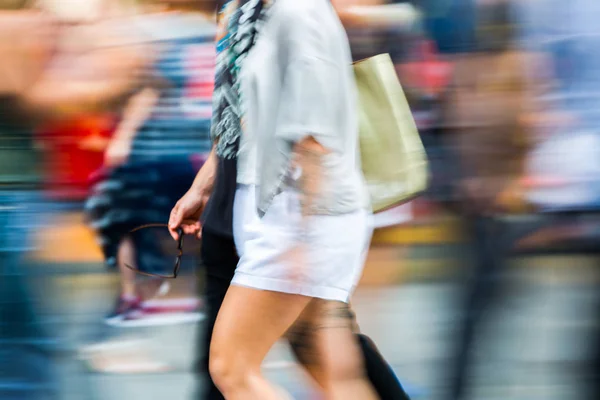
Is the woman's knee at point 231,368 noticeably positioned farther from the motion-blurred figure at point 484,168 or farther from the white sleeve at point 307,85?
the motion-blurred figure at point 484,168

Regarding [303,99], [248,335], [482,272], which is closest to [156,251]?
[482,272]

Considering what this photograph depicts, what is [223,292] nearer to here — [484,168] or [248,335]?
[248,335]

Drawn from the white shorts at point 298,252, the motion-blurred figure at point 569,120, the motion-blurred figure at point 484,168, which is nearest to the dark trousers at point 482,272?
the motion-blurred figure at point 484,168

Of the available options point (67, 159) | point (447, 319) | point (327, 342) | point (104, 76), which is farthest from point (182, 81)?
point (327, 342)

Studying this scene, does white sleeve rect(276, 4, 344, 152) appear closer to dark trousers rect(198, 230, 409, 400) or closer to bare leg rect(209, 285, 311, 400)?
bare leg rect(209, 285, 311, 400)

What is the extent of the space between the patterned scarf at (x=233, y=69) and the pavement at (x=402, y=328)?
4.68ft

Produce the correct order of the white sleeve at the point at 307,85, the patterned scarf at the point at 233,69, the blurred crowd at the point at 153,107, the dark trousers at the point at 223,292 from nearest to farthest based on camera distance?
the white sleeve at the point at 307,85, the patterned scarf at the point at 233,69, the dark trousers at the point at 223,292, the blurred crowd at the point at 153,107

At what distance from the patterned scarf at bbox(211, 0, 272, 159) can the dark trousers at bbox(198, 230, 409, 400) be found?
230mm

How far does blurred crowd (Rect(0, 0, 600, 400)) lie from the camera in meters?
3.45

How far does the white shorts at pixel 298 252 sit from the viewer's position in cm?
209

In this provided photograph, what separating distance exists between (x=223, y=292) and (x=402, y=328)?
2127mm

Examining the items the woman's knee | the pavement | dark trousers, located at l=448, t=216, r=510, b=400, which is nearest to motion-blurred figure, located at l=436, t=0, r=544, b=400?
dark trousers, located at l=448, t=216, r=510, b=400

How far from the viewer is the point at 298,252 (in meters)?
2.10

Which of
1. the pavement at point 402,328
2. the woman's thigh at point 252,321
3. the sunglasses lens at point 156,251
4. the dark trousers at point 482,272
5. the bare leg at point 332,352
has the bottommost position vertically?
the pavement at point 402,328
